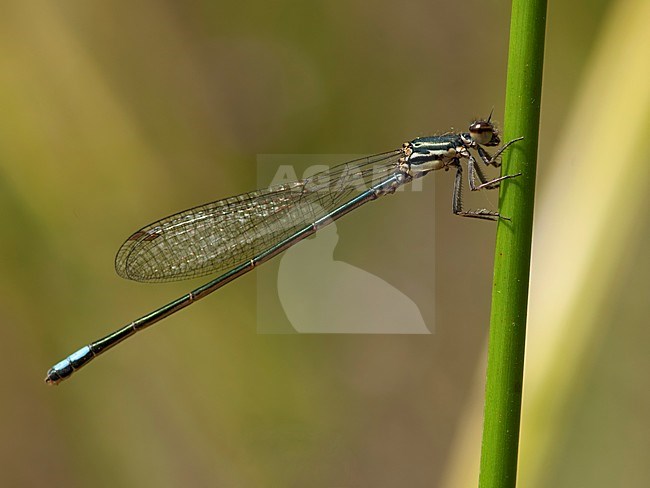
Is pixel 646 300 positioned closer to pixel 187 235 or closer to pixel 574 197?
pixel 574 197

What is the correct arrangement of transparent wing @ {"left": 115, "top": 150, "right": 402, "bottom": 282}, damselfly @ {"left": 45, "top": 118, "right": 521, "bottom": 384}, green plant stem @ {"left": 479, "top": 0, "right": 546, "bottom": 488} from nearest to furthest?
1. green plant stem @ {"left": 479, "top": 0, "right": 546, "bottom": 488}
2. damselfly @ {"left": 45, "top": 118, "right": 521, "bottom": 384}
3. transparent wing @ {"left": 115, "top": 150, "right": 402, "bottom": 282}

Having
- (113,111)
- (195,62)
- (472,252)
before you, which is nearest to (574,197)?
(472,252)

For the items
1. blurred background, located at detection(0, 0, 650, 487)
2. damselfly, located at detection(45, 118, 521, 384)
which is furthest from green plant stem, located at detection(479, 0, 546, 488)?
blurred background, located at detection(0, 0, 650, 487)

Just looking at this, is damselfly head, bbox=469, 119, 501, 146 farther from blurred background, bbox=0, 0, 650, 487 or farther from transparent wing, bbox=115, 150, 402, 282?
transparent wing, bbox=115, 150, 402, 282

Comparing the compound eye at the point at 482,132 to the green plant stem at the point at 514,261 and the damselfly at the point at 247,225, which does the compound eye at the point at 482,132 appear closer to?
the damselfly at the point at 247,225

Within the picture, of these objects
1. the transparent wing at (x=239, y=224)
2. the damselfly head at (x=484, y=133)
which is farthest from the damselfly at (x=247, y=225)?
the damselfly head at (x=484, y=133)

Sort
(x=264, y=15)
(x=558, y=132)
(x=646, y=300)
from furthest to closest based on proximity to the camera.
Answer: (x=264, y=15)
(x=558, y=132)
(x=646, y=300)
